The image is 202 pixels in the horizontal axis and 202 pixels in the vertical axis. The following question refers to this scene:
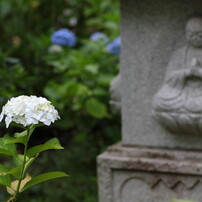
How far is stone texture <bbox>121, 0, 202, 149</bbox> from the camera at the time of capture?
9.08 ft

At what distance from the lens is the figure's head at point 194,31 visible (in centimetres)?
265

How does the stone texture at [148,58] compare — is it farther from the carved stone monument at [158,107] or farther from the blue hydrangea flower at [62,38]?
the blue hydrangea flower at [62,38]

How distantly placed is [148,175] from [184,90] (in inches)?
18.7

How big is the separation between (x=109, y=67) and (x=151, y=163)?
1564 mm

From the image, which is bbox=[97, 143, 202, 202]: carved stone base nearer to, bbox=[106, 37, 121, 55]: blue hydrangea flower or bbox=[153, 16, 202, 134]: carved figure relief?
bbox=[153, 16, 202, 134]: carved figure relief

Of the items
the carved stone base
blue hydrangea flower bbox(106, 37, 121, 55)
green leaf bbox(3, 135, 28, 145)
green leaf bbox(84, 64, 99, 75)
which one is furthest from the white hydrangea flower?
blue hydrangea flower bbox(106, 37, 121, 55)

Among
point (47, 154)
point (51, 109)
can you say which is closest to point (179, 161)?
point (51, 109)

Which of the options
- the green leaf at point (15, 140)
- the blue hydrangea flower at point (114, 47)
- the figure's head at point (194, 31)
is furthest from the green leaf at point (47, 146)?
the blue hydrangea flower at point (114, 47)

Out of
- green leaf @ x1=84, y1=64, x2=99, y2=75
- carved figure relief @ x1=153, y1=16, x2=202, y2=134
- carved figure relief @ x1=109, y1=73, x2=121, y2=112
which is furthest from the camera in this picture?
green leaf @ x1=84, y1=64, x2=99, y2=75

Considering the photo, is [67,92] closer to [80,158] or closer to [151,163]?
[80,158]

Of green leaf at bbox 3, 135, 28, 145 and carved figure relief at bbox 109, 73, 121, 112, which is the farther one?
carved figure relief at bbox 109, 73, 121, 112

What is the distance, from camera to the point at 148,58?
2.84 m

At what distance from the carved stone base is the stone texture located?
2.4 inches

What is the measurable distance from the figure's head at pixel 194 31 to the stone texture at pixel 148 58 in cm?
5
